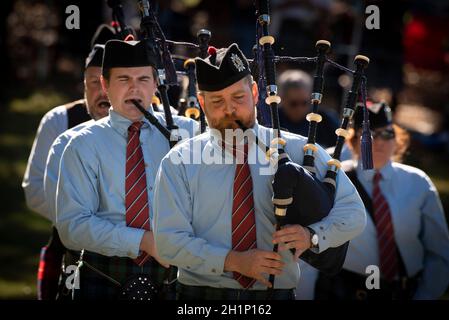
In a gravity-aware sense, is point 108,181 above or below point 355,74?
below

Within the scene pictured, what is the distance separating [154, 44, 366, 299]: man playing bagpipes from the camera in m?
3.78

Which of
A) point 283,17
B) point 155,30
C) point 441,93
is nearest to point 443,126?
point 441,93

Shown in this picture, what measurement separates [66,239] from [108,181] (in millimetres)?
338

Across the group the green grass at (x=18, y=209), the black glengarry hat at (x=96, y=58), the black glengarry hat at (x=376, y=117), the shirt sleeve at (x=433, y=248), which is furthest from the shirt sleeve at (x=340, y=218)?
the green grass at (x=18, y=209)

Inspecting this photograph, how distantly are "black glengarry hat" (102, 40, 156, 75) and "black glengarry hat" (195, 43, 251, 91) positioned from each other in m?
0.68

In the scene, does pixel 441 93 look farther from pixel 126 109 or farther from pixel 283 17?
pixel 126 109

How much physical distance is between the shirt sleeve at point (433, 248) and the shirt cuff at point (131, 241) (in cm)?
196

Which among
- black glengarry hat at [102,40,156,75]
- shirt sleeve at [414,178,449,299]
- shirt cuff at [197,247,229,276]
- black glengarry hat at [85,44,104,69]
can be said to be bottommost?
shirt sleeve at [414,178,449,299]

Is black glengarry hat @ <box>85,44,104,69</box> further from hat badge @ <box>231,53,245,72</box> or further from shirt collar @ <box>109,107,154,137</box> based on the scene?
hat badge @ <box>231,53,245,72</box>

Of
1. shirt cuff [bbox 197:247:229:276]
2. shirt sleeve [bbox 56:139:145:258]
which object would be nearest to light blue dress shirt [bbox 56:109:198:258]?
Result: shirt sleeve [bbox 56:139:145:258]

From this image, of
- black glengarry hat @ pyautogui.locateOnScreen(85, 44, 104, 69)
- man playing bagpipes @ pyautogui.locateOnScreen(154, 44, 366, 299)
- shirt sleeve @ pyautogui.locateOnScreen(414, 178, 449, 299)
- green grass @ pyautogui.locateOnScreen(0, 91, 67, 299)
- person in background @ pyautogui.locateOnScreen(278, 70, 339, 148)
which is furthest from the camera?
green grass @ pyautogui.locateOnScreen(0, 91, 67, 299)

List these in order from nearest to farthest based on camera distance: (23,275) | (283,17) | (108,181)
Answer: (108,181)
(23,275)
(283,17)

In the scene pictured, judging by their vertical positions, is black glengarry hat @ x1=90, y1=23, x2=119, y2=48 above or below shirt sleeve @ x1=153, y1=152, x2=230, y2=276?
above

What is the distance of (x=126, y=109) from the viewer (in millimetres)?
4586
